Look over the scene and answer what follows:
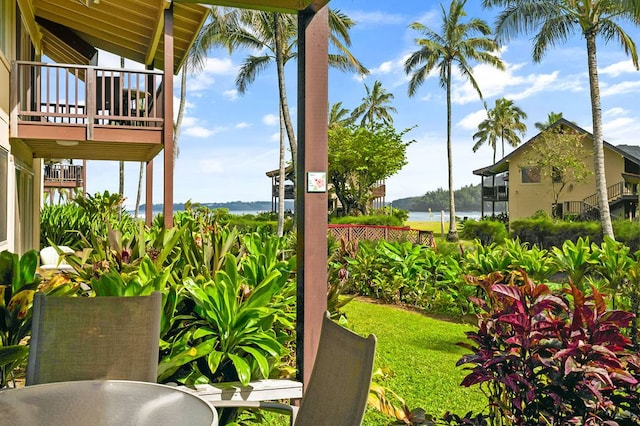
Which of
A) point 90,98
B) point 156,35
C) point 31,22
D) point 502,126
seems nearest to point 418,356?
point 90,98

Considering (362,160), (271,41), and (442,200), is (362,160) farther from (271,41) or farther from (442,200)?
(442,200)

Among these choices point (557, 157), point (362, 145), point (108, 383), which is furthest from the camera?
point (362, 145)

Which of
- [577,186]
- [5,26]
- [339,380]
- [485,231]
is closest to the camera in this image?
[339,380]

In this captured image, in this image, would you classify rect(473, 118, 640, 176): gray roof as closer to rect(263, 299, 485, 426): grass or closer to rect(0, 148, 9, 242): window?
rect(263, 299, 485, 426): grass

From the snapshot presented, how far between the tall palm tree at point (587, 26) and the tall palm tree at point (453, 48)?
353 inches

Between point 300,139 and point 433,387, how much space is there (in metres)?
3.27

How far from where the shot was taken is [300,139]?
3764 mm

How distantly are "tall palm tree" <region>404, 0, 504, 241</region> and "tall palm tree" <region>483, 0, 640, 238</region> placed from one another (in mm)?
8973

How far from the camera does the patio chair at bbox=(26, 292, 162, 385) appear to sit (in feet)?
9.49

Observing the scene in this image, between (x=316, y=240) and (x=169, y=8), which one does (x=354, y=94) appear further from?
(x=316, y=240)

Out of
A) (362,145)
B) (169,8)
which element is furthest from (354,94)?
(169,8)

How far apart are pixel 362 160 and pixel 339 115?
→ 21.6 metres

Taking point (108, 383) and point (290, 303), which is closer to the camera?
point (108, 383)

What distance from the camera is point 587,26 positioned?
19.5m
